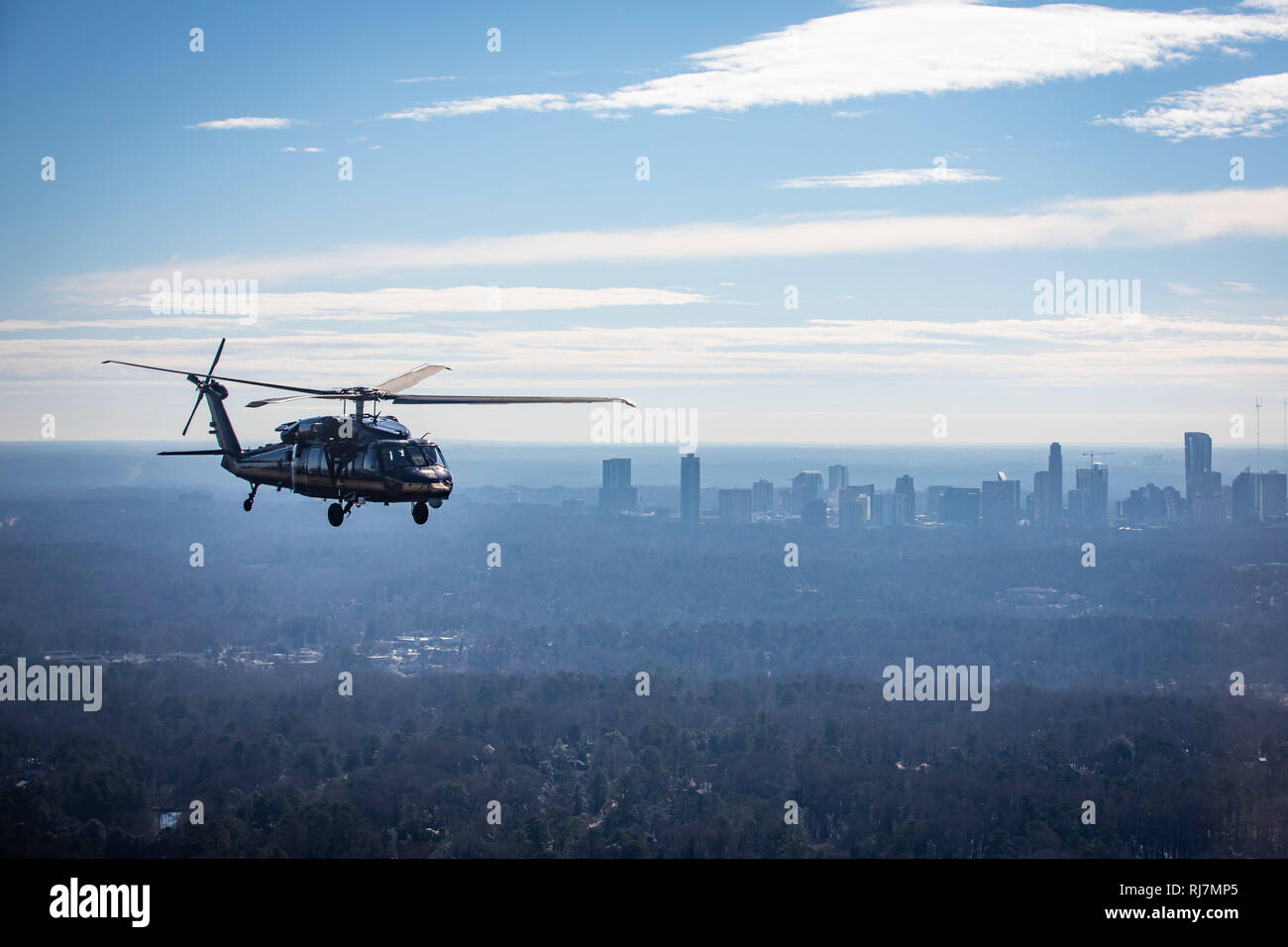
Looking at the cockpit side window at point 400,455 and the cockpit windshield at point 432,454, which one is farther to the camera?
the cockpit windshield at point 432,454

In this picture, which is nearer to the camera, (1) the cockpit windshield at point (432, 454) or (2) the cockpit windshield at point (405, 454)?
(2) the cockpit windshield at point (405, 454)

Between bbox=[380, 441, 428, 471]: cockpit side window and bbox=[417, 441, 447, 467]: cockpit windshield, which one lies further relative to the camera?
bbox=[417, 441, 447, 467]: cockpit windshield

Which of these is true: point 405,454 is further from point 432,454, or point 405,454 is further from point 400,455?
point 432,454

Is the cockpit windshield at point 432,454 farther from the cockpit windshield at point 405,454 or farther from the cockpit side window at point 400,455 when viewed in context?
Answer: the cockpit side window at point 400,455

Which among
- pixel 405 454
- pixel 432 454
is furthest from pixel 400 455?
pixel 432 454

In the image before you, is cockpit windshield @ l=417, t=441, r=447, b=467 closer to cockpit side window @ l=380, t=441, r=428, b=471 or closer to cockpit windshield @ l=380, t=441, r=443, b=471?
cockpit windshield @ l=380, t=441, r=443, b=471

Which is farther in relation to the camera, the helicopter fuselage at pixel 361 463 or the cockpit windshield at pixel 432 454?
the cockpit windshield at pixel 432 454

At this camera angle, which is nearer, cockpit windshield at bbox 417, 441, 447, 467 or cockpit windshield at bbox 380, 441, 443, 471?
cockpit windshield at bbox 380, 441, 443, 471

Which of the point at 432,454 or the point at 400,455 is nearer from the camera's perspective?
the point at 400,455

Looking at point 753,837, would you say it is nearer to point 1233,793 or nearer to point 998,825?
point 998,825
